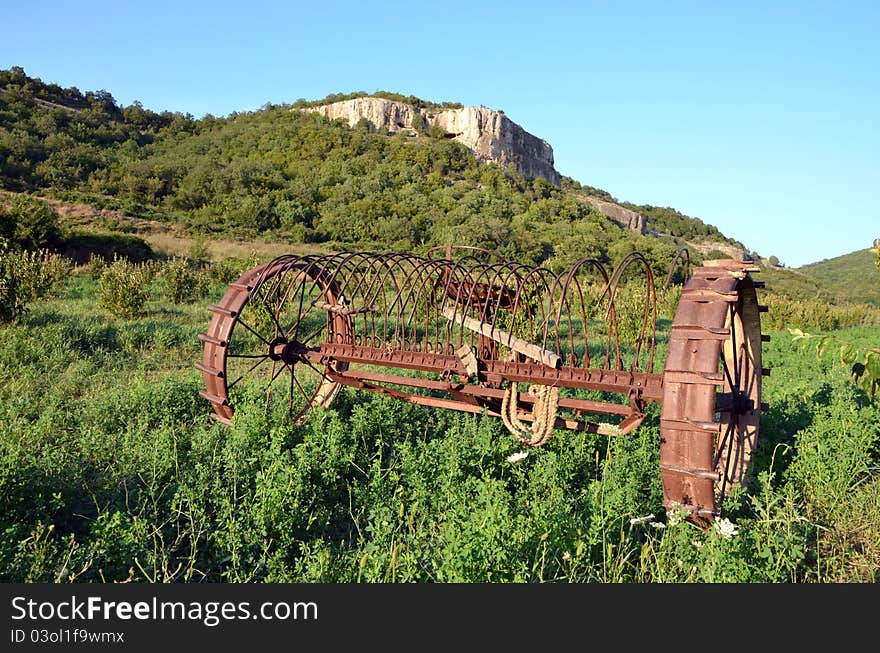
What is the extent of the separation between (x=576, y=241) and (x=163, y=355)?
35729 mm

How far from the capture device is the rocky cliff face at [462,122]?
74938 millimetres

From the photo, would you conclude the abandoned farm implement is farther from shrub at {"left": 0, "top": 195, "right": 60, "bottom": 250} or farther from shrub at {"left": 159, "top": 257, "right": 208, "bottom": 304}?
shrub at {"left": 0, "top": 195, "right": 60, "bottom": 250}

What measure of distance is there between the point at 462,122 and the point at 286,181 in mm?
32841

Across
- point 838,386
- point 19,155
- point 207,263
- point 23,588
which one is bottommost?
point 23,588

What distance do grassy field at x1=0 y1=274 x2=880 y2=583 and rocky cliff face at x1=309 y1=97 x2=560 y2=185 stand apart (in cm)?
7145

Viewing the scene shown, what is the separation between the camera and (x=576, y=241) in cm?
4103

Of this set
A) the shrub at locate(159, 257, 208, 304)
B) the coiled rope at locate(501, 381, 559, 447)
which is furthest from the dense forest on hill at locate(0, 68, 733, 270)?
the coiled rope at locate(501, 381, 559, 447)

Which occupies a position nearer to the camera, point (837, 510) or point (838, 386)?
point (837, 510)

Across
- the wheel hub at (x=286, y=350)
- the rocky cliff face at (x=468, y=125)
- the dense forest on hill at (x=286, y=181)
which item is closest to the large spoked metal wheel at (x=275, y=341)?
the wheel hub at (x=286, y=350)

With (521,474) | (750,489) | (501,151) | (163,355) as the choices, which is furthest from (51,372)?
(501,151)

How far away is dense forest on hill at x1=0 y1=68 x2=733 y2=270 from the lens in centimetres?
4125

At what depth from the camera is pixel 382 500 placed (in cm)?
404

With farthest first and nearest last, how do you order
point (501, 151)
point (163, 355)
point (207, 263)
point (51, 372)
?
point (501, 151) → point (207, 263) → point (163, 355) → point (51, 372)

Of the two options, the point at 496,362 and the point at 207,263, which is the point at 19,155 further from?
the point at 496,362
